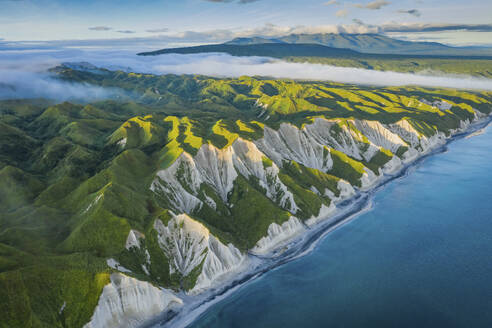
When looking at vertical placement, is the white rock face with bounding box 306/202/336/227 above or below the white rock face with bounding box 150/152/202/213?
below

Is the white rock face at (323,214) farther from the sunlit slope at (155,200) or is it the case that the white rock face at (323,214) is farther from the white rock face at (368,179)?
the white rock face at (368,179)

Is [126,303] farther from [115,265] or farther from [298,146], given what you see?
[298,146]

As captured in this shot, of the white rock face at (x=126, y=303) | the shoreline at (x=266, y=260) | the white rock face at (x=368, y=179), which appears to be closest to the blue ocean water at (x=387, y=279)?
the shoreline at (x=266, y=260)

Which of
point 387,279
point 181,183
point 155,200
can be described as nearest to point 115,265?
point 155,200

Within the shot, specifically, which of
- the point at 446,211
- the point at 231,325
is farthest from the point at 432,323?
the point at 446,211

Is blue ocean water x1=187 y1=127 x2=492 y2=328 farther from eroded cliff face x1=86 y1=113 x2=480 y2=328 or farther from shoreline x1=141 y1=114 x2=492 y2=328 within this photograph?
eroded cliff face x1=86 y1=113 x2=480 y2=328

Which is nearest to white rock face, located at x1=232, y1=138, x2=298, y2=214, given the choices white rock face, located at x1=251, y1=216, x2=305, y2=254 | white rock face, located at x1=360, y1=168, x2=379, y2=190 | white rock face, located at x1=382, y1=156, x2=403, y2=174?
white rock face, located at x1=251, y1=216, x2=305, y2=254

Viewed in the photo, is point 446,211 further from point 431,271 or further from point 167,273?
point 167,273
